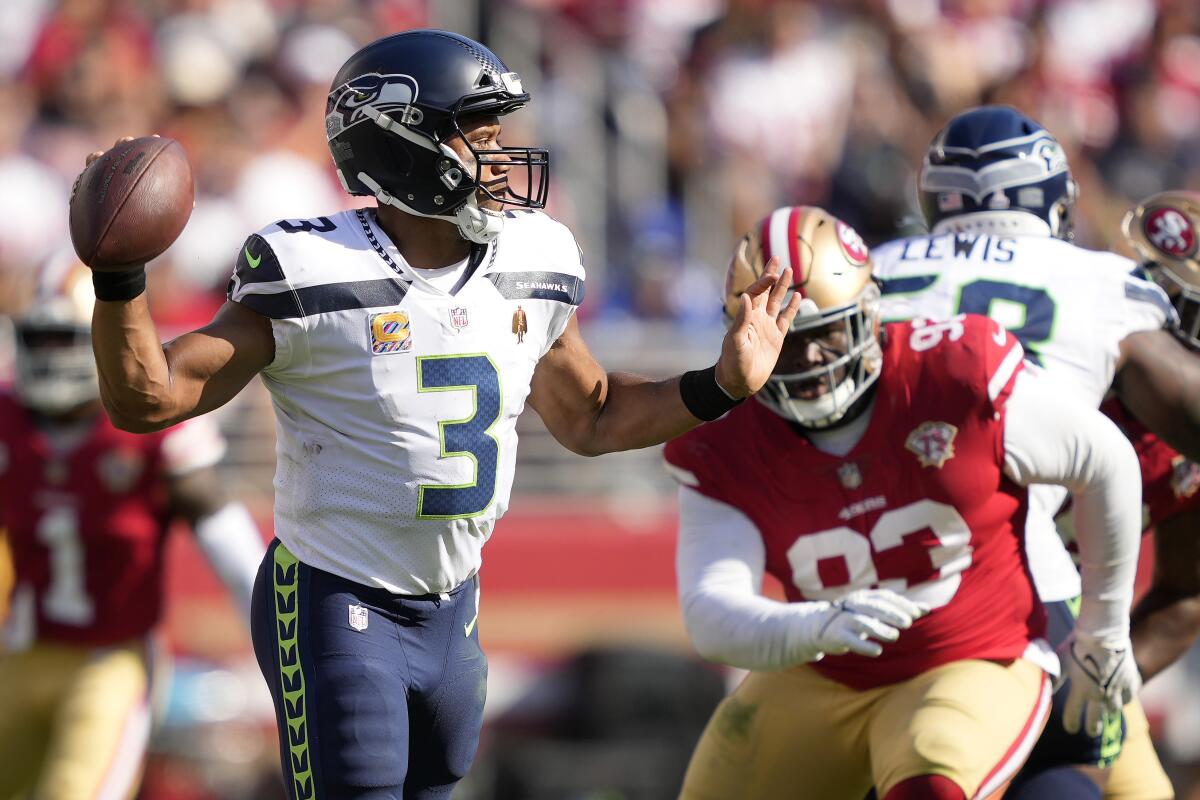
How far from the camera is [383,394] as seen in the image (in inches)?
130

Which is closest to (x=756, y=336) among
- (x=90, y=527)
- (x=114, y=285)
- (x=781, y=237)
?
(x=781, y=237)

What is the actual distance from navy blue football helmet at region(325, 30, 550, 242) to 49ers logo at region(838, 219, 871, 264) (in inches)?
32.9

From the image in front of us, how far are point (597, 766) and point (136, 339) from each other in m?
4.50

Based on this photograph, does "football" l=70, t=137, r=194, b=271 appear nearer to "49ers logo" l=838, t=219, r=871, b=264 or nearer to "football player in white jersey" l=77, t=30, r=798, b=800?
"football player in white jersey" l=77, t=30, r=798, b=800

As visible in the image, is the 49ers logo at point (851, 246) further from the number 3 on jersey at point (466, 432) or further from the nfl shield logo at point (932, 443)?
the number 3 on jersey at point (466, 432)

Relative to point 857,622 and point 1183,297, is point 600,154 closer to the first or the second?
point 1183,297

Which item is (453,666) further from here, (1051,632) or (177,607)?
(177,607)

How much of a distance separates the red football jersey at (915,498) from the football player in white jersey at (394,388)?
0.49m

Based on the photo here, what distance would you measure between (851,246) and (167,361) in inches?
63.8

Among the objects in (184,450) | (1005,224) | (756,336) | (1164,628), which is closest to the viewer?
(756,336)

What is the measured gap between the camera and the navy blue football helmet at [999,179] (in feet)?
14.9

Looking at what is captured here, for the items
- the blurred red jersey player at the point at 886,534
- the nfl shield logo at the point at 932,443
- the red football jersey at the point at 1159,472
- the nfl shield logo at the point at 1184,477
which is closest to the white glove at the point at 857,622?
the blurred red jersey player at the point at 886,534

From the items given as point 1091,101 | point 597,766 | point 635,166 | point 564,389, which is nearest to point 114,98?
point 635,166

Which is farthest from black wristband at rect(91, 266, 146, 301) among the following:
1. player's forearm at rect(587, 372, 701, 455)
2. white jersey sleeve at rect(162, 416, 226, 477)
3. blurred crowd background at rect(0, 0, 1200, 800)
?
blurred crowd background at rect(0, 0, 1200, 800)
